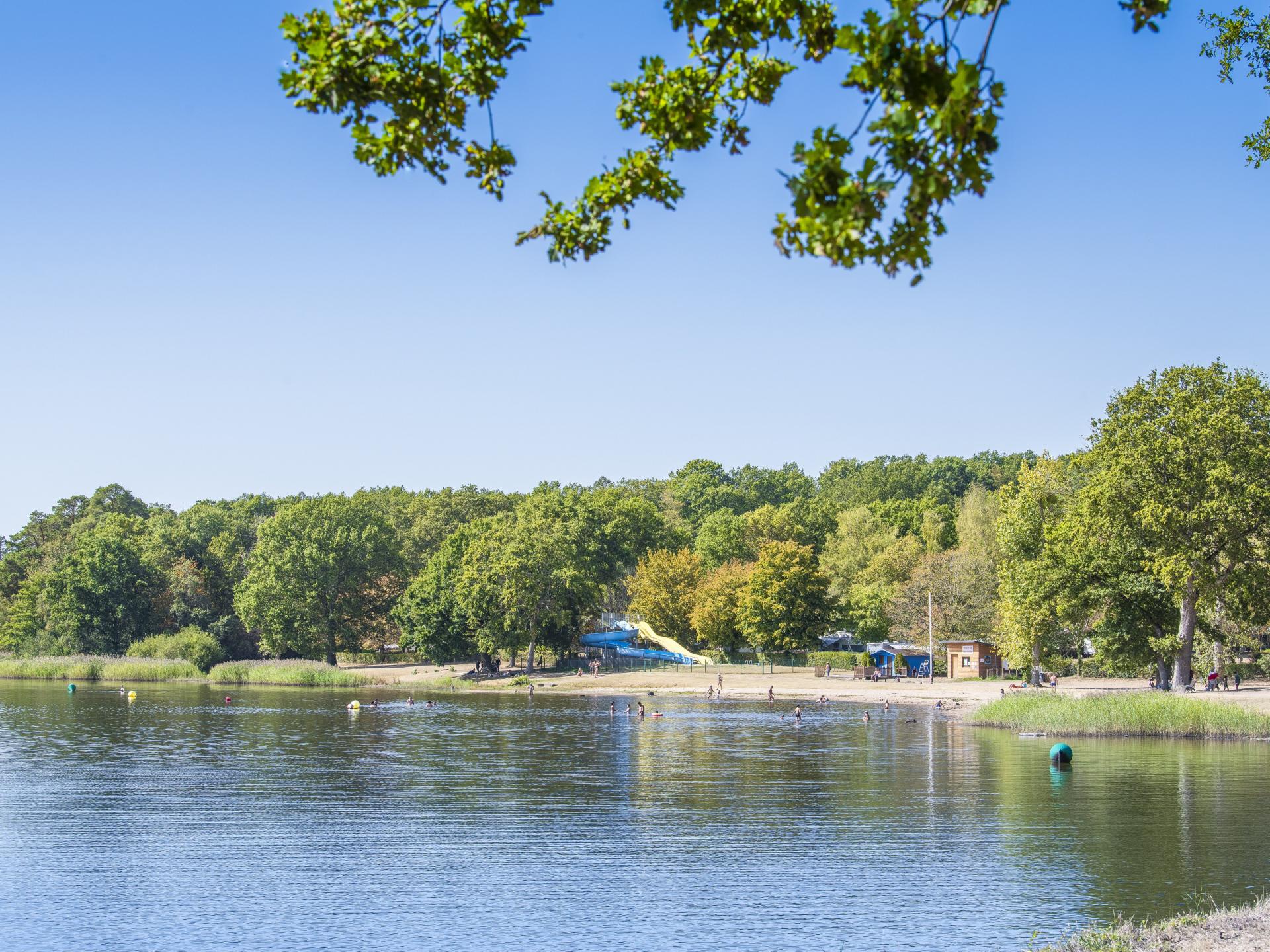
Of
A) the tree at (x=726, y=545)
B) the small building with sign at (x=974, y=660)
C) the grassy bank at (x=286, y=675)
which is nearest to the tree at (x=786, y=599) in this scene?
the small building with sign at (x=974, y=660)

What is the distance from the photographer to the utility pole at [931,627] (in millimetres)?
79812

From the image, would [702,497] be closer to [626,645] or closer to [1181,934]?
[626,645]

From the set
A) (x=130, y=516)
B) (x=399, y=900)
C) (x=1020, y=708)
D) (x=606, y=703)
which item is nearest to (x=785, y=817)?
(x=399, y=900)

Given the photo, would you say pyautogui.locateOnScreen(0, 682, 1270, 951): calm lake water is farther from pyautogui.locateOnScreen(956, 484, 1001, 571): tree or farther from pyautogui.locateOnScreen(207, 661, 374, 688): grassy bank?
pyautogui.locateOnScreen(956, 484, 1001, 571): tree

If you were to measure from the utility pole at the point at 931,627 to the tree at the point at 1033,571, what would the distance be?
10.7 m

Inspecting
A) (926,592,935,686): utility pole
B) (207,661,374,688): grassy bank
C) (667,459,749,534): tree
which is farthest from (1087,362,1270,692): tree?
(667,459,749,534): tree

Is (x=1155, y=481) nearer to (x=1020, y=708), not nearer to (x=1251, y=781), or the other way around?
(x=1020, y=708)

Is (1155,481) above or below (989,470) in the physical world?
below

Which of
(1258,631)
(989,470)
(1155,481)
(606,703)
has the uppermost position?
(989,470)

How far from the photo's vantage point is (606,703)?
245ft

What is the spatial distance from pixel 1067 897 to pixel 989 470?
506 ft

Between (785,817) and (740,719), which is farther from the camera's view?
(740,719)

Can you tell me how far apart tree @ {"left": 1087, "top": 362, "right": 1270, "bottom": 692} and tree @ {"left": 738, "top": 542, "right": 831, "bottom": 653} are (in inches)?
1430

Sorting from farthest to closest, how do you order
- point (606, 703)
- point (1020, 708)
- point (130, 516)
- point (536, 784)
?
point (130, 516) < point (606, 703) < point (1020, 708) < point (536, 784)
